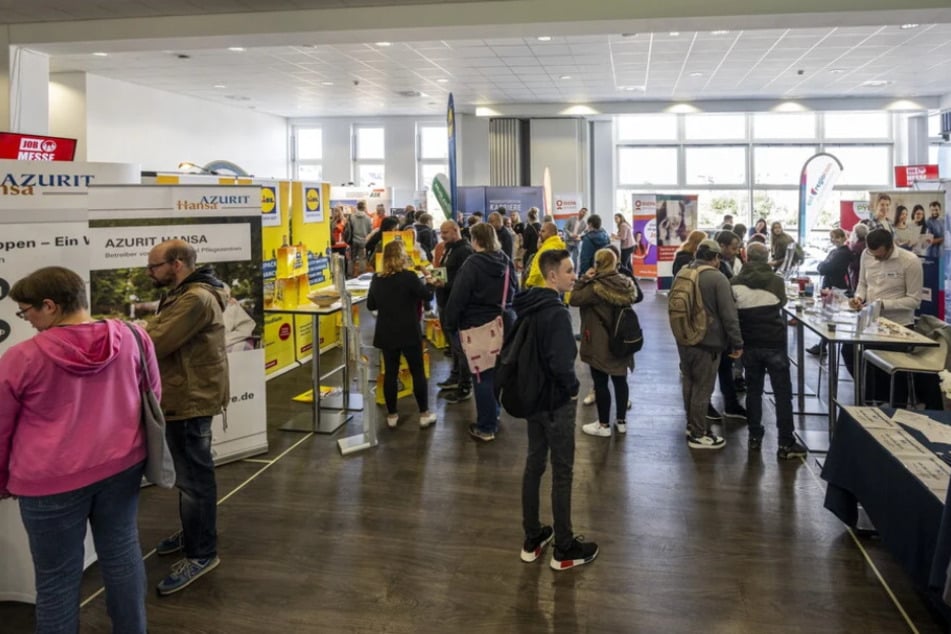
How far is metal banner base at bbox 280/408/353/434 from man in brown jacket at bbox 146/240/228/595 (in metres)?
1.82

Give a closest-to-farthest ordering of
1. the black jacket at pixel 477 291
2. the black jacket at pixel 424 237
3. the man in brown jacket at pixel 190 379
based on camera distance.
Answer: the man in brown jacket at pixel 190 379, the black jacket at pixel 477 291, the black jacket at pixel 424 237

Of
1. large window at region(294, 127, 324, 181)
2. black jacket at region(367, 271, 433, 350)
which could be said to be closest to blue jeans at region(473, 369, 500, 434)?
black jacket at region(367, 271, 433, 350)

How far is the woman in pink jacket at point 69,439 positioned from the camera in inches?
74.0

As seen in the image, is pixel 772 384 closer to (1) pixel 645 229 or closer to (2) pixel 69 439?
(2) pixel 69 439

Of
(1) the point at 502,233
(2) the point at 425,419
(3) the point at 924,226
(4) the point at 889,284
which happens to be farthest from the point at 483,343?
(3) the point at 924,226

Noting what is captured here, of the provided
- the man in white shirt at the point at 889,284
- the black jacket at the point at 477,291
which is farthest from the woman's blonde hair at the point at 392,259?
the man in white shirt at the point at 889,284

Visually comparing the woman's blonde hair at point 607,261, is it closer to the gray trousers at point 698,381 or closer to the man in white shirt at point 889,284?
the gray trousers at point 698,381

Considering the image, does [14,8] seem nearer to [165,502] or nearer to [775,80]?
[165,502]

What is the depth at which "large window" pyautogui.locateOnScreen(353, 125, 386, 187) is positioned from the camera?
1689 cm

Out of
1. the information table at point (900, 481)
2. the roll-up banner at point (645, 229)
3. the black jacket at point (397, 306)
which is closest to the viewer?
the information table at point (900, 481)

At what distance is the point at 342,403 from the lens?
5.39 m

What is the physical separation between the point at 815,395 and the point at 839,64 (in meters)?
6.67

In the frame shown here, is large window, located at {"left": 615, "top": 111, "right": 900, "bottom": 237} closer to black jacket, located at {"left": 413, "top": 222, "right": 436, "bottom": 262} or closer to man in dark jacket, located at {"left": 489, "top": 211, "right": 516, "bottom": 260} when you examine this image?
black jacket, located at {"left": 413, "top": 222, "right": 436, "bottom": 262}

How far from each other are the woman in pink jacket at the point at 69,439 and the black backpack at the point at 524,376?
1.36 meters
